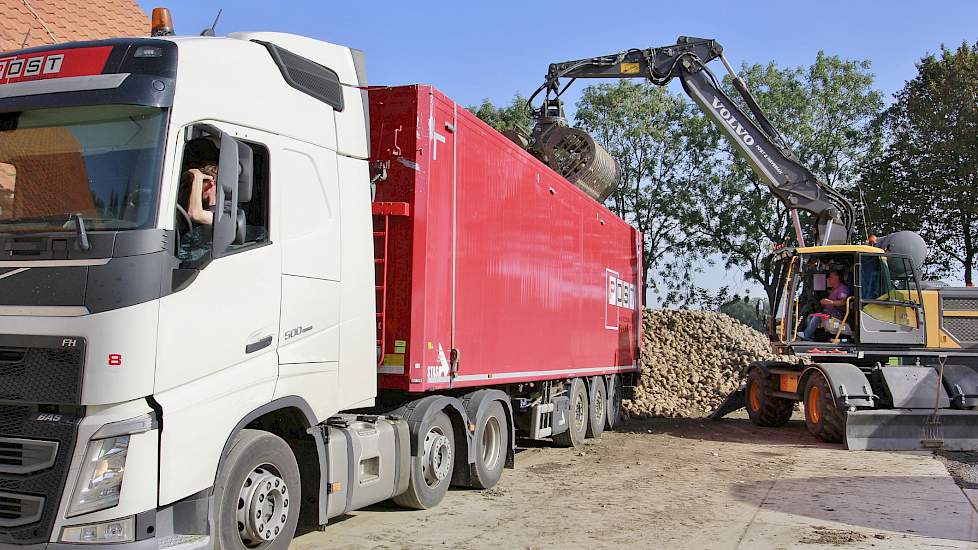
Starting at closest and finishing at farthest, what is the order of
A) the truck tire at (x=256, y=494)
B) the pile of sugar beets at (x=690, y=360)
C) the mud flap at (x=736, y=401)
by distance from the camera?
the truck tire at (x=256, y=494) → the mud flap at (x=736, y=401) → the pile of sugar beets at (x=690, y=360)

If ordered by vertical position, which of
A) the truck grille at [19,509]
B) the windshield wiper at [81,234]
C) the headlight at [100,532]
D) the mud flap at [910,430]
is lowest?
the mud flap at [910,430]

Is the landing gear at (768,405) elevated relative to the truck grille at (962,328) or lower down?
lower down

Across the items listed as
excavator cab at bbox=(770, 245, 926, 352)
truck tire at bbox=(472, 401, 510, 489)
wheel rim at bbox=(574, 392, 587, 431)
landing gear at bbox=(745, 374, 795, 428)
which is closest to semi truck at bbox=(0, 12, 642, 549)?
truck tire at bbox=(472, 401, 510, 489)

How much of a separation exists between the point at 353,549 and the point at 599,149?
8.73 metres

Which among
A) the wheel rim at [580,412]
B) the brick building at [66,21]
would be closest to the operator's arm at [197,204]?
the brick building at [66,21]

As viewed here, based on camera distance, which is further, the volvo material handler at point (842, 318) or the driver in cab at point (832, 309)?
the driver in cab at point (832, 309)

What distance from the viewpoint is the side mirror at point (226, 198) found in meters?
4.56

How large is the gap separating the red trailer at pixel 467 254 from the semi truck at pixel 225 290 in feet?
0.10

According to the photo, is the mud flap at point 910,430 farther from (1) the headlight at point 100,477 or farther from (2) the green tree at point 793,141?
(2) the green tree at point 793,141

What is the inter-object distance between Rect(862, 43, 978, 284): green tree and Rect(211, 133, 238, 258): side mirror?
30.9 m

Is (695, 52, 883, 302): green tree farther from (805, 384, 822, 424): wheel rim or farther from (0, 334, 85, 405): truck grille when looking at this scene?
(0, 334, 85, 405): truck grille

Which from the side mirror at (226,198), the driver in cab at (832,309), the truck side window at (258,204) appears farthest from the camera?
the driver in cab at (832,309)

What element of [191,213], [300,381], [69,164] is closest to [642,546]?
[300,381]

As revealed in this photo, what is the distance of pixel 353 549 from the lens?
6262mm
